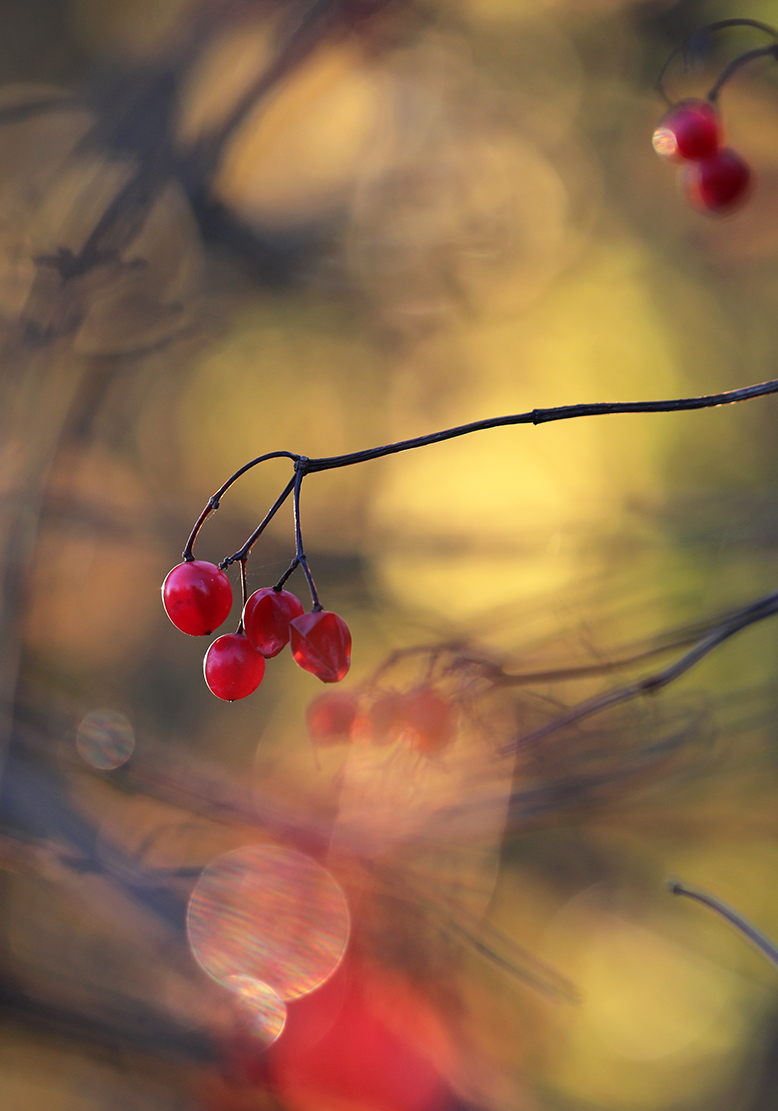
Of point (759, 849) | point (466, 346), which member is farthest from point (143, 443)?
point (759, 849)

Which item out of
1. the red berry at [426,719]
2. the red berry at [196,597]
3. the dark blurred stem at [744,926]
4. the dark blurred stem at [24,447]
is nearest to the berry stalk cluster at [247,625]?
the red berry at [196,597]

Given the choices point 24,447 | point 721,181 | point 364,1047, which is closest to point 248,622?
point 24,447

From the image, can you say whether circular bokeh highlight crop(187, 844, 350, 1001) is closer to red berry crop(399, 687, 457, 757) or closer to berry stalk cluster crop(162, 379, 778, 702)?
red berry crop(399, 687, 457, 757)

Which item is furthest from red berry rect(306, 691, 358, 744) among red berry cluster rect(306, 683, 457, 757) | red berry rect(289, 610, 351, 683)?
red berry rect(289, 610, 351, 683)

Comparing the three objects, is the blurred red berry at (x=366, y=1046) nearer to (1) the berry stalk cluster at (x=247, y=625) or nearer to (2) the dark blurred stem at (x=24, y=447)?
(2) the dark blurred stem at (x=24, y=447)

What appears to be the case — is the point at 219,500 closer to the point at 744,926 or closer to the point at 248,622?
the point at 248,622

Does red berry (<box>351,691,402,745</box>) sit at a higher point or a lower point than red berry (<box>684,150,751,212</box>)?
lower

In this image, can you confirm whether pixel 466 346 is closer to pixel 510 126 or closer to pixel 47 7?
pixel 510 126
